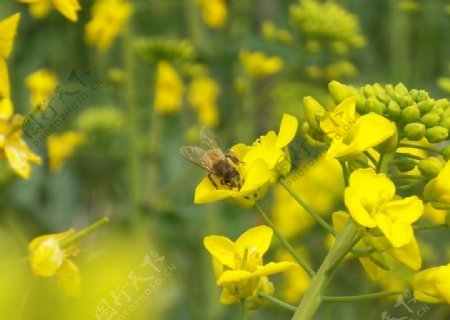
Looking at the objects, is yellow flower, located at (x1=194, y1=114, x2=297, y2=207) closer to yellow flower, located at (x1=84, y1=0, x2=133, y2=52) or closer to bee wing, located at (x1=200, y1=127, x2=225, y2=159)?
bee wing, located at (x1=200, y1=127, x2=225, y2=159)

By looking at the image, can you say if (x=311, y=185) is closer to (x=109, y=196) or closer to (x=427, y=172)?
(x=109, y=196)

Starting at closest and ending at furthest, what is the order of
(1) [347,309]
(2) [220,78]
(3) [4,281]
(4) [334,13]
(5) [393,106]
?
(3) [4,281] → (5) [393,106] → (4) [334,13] → (1) [347,309] → (2) [220,78]

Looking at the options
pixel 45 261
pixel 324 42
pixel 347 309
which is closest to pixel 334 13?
pixel 324 42

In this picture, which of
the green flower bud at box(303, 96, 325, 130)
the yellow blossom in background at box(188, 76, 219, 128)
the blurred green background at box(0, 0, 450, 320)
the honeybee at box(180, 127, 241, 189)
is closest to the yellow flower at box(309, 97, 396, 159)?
the green flower bud at box(303, 96, 325, 130)

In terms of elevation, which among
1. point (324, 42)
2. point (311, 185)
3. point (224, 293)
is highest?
point (224, 293)

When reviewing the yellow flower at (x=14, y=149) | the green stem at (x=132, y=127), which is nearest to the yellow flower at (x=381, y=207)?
the yellow flower at (x=14, y=149)

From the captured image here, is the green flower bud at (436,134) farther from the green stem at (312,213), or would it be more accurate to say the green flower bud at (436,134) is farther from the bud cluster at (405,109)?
the green stem at (312,213)
